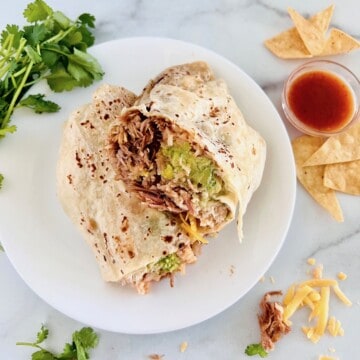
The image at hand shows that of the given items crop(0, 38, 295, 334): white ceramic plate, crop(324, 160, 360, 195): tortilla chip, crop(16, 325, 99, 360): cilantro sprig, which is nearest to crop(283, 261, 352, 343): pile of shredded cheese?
crop(0, 38, 295, 334): white ceramic plate

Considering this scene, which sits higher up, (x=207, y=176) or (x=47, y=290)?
(x=207, y=176)

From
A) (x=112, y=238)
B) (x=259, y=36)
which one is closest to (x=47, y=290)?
(x=112, y=238)

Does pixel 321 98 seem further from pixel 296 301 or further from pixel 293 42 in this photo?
pixel 296 301

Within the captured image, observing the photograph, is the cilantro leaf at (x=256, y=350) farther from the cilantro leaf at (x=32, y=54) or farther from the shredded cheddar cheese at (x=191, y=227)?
the cilantro leaf at (x=32, y=54)

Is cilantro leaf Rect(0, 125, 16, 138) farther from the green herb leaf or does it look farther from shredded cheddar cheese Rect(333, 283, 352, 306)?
shredded cheddar cheese Rect(333, 283, 352, 306)

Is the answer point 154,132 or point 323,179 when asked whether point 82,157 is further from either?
point 323,179
